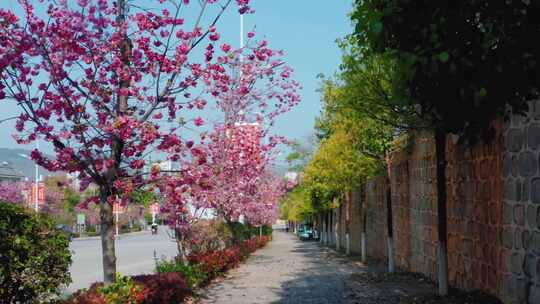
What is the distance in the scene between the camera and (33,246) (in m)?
7.95

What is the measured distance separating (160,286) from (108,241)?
208 cm

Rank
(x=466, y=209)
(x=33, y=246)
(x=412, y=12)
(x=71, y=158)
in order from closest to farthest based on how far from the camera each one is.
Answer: (x=412, y=12)
(x=33, y=246)
(x=71, y=158)
(x=466, y=209)

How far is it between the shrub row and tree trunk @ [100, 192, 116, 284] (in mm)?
167

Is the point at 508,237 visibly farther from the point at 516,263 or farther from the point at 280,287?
the point at 280,287

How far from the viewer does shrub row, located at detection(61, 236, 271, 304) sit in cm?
940

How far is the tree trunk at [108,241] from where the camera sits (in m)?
10.2

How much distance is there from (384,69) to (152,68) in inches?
246

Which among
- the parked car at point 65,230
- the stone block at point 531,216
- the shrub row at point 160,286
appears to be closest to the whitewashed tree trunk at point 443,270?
the stone block at point 531,216

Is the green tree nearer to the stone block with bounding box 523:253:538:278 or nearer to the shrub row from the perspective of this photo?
the stone block with bounding box 523:253:538:278

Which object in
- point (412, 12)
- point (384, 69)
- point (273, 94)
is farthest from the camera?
point (273, 94)

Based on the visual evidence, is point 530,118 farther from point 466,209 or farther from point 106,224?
point 106,224

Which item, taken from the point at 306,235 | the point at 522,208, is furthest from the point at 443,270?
the point at 306,235

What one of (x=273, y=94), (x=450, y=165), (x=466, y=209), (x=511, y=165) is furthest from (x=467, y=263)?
(x=273, y=94)

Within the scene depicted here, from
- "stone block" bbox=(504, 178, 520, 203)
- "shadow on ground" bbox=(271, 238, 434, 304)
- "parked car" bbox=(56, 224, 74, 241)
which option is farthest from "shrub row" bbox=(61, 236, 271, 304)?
"stone block" bbox=(504, 178, 520, 203)
